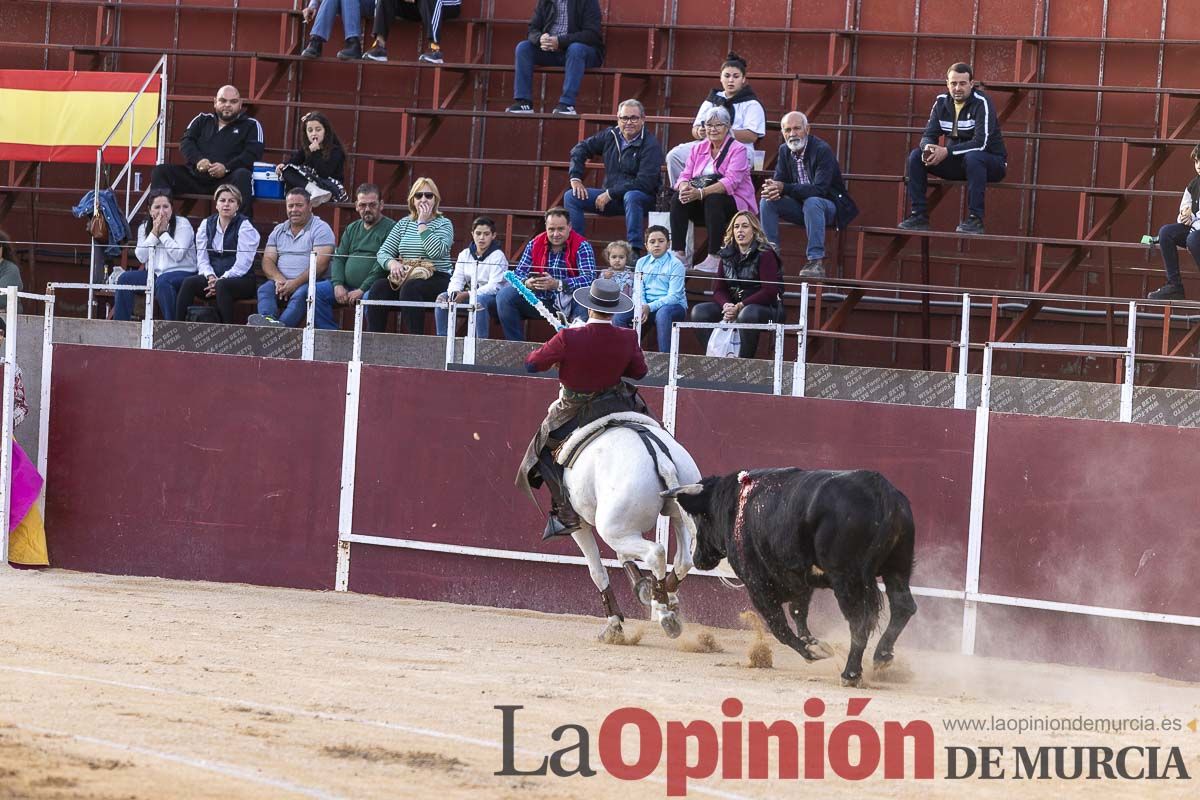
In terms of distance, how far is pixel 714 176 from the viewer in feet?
43.6

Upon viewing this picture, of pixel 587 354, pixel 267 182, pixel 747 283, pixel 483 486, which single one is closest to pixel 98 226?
pixel 267 182

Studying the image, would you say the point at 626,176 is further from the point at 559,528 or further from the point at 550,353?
the point at 559,528

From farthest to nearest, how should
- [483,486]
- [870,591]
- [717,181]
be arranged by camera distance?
[717,181] → [483,486] → [870,591]

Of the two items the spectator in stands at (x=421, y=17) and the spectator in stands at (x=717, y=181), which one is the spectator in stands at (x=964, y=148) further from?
the spectator in stands at (x=421, y=17)

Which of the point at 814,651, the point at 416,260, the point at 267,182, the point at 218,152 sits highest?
the point at 218,152

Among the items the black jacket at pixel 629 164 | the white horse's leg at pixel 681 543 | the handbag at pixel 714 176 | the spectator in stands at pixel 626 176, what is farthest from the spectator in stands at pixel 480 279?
the white horse's leg at pixel 681 543

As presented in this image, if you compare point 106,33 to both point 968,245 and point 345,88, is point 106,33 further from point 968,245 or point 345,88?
point 968,245

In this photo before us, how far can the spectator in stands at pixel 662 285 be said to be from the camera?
12164 millimetres

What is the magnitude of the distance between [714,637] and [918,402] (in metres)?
2.47

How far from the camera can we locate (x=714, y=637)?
10000 mm

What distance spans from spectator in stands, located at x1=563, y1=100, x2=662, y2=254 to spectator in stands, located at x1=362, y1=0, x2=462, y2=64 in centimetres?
299

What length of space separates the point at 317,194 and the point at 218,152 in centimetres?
121

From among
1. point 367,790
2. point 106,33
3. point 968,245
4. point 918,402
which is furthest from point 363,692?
point 106,33

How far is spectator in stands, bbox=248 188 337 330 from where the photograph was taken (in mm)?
13133
